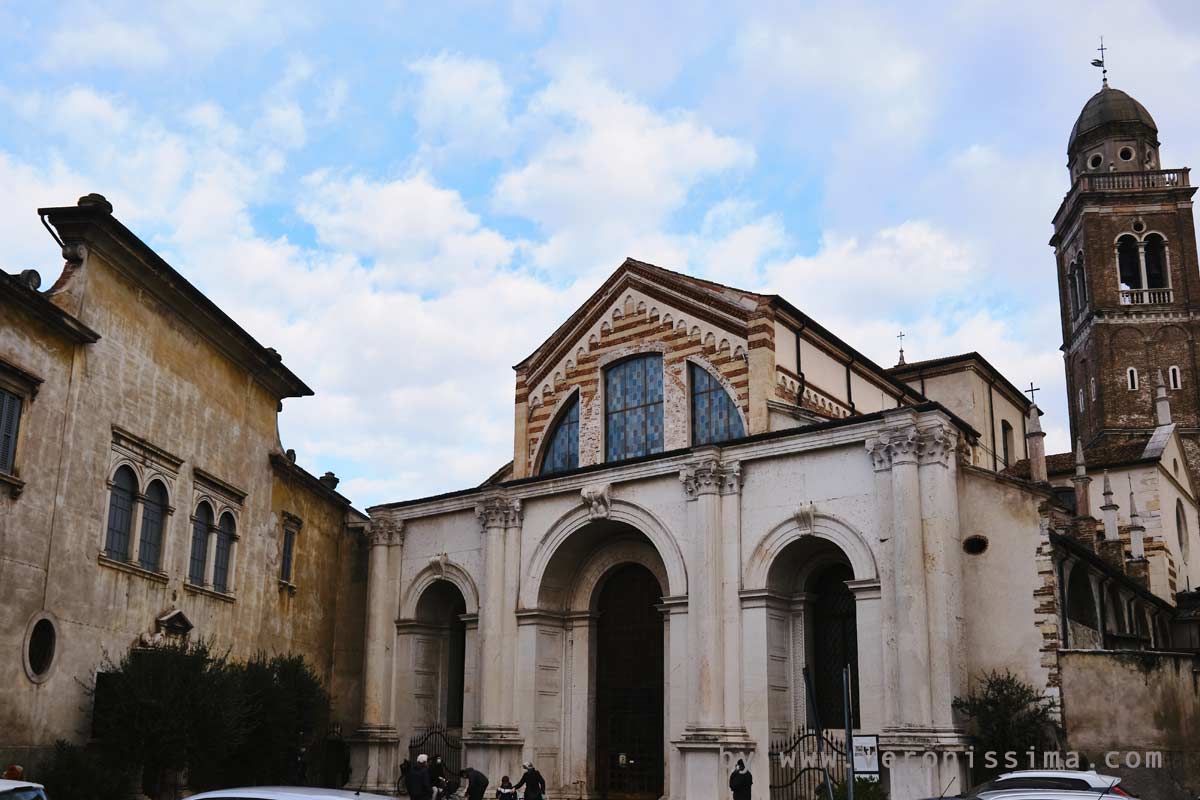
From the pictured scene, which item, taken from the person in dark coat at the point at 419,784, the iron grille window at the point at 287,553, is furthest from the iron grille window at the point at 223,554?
the person in dark coat at the point at 419,784

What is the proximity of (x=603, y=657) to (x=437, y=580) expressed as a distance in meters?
4.91

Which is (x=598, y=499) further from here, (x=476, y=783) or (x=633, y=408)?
(x=476, y=783)

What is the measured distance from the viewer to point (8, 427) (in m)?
17.1

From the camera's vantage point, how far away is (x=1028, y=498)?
20.6 metres

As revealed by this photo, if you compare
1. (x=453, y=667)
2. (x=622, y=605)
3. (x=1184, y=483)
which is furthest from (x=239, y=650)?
(x=1184, y=483)

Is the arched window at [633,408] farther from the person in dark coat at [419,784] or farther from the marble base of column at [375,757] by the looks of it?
the person in dark coat at [419,784]

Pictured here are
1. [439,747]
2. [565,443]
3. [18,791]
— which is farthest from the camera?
[565,443]

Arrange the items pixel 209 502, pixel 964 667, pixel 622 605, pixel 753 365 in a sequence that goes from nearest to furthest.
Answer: pixel 964 667
pixel 209 502
pixel 753 365
pixel 622 605

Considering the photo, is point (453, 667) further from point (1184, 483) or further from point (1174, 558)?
point (1184, 483)

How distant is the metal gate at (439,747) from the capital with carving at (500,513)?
5.58 m

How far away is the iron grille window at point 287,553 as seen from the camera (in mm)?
26472

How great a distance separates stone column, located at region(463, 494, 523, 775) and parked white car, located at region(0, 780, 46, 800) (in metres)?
15.5

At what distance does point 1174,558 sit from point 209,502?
112ft

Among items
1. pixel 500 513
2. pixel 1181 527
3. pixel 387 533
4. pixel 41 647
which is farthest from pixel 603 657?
pixel 1181 527
